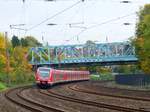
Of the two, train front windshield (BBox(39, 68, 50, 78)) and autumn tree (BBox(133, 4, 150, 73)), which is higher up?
autumn tree (BBox(133, 4, 150, 73))

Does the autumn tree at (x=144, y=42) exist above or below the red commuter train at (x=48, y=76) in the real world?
above

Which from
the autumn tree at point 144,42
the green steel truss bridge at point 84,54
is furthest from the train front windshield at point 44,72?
the green steel truss bridge at point 84,54

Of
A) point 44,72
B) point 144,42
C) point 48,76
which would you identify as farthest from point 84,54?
point 48,76

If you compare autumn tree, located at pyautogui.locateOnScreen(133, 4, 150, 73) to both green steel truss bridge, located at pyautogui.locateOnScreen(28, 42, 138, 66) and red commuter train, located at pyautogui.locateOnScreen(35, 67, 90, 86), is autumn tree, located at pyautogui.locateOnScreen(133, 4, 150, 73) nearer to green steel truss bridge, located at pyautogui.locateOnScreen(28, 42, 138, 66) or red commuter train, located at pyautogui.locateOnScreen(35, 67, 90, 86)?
red commuter train, located at pyautogui.locateOnScreen(35, 67, 90, 86)

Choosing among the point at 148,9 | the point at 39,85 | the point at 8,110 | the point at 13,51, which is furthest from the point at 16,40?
the point at 8,110

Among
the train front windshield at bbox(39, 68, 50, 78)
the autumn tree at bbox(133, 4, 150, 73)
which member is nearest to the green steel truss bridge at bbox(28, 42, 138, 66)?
the autumn tree at bbox(133, 4, 150, 73)

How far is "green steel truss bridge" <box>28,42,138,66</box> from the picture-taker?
15462 centimetres

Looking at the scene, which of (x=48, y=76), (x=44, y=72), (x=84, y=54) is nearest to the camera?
(x=48, y=76)

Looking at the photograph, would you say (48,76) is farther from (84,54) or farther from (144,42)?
(84,54)

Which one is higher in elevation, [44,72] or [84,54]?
[84,54]

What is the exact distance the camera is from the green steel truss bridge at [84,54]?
154625 millimetres

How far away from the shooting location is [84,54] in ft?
536

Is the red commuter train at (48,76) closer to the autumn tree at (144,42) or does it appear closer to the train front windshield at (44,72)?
the train front windshield at (44,72)

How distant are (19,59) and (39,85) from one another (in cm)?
5698
